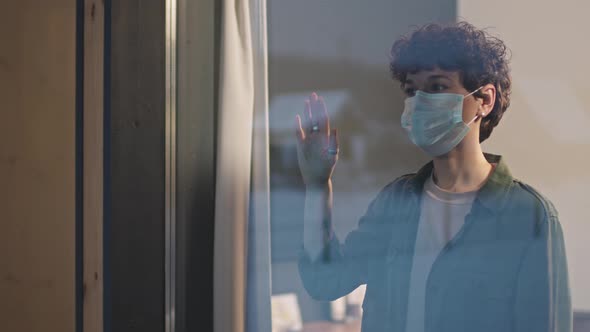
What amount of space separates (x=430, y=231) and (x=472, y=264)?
11cm

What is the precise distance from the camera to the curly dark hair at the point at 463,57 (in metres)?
1.31

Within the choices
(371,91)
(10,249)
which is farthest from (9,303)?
(371,91)

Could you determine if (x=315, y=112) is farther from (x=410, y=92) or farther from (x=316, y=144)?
(x=410, y=92)

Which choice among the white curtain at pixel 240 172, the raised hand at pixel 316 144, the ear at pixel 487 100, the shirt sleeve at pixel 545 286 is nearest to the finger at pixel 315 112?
the raised hand at pixel 316 144

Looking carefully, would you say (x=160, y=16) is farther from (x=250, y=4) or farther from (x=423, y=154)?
(x=423, y=154)

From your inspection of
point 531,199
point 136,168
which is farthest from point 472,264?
point 136,168

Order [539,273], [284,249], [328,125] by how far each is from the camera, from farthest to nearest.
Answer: [284,249], [328,125], [539,273]

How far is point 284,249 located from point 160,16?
72 cm

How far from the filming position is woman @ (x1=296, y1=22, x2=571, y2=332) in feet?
4.30

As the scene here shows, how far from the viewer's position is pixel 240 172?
1765 mm

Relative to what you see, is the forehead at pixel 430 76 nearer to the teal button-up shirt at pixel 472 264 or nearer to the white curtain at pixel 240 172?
the teal button-up shirt at pixel 472 264

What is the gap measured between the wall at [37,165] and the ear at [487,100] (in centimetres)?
151

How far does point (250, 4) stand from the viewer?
176cm

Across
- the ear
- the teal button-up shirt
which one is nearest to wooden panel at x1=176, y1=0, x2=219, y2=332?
the teal button-up shirt
